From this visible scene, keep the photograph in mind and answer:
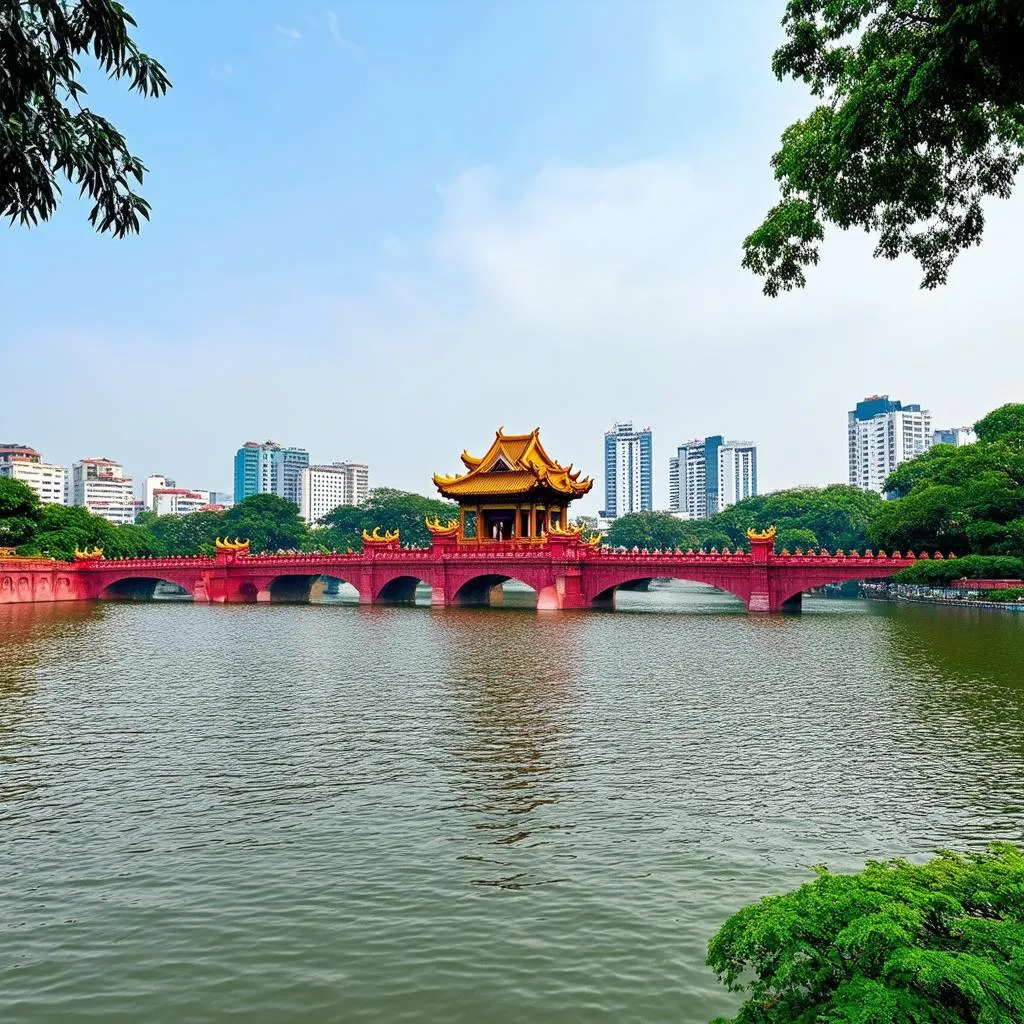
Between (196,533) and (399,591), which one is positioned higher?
(196,533)

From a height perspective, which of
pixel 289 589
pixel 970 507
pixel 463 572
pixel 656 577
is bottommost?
pixel 289 589

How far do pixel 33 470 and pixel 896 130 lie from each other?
20341 cm

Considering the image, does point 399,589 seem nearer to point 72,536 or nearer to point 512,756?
point 72,536

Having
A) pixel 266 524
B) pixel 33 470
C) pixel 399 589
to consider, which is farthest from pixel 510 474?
pixel 33 470

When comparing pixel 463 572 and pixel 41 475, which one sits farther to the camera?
pixel 41 475

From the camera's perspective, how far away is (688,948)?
9.31m

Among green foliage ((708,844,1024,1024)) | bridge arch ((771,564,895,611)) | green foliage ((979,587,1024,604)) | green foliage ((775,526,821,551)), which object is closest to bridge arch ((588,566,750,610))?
bridge arch ((771,564,895,611))

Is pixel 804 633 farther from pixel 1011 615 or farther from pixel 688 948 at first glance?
pixel 688 948

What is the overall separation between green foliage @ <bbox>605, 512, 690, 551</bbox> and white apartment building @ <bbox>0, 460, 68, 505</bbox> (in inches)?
4610

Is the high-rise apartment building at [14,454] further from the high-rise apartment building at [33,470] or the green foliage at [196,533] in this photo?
the green foliage at [196,533]

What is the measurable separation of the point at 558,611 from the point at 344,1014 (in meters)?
50.4

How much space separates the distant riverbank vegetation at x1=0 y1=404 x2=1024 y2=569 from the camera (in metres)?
57.2

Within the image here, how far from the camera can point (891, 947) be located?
5.92 meters

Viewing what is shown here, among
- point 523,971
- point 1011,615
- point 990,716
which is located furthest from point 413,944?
point 1011,615
